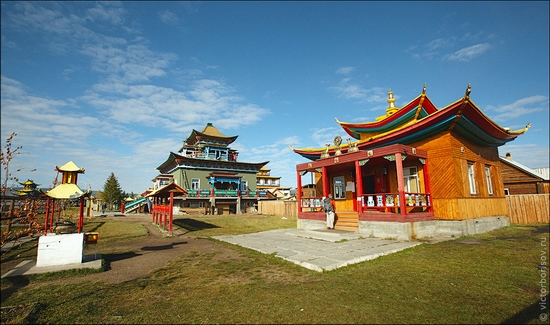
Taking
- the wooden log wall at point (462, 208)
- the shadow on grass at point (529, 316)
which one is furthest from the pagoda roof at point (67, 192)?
the wooden log wall at point (462, 208)

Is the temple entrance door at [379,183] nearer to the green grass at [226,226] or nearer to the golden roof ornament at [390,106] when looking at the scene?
the golden roof ornament at [390,106]

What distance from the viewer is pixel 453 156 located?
12719mm

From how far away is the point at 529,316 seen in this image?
4008 millimetres

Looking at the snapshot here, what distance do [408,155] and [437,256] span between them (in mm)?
5672

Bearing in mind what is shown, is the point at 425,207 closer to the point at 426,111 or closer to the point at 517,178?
the point at 426,111

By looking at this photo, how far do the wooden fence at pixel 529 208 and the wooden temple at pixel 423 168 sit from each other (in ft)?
5.75

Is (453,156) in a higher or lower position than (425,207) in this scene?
higher

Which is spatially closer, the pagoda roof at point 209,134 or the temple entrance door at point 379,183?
the temple entrance door at point 379,183

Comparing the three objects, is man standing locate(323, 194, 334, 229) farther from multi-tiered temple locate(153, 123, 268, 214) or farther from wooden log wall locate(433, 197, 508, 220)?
multi-tiered temple locate(153, 123, 268, 214)

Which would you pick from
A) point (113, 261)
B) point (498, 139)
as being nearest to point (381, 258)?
point (113, 261)

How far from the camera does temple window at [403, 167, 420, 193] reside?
1402cm

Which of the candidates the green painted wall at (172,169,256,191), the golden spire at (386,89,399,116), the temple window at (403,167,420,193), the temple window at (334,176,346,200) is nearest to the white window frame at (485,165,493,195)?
the temple window at (403,167,420,193)

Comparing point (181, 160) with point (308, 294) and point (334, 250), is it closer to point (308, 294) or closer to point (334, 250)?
point (334, 250)

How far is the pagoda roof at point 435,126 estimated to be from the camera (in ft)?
40.4
